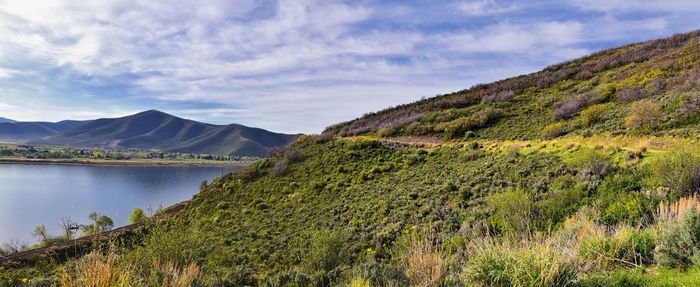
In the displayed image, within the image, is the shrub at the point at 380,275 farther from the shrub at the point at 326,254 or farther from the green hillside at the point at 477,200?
the shrub at the point at 326,254

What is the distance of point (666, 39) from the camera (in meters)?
37.7

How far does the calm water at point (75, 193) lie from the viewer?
55.8m

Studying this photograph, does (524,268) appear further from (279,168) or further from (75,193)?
(75,193)

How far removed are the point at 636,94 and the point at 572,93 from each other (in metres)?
7.17

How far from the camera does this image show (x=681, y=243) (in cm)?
454

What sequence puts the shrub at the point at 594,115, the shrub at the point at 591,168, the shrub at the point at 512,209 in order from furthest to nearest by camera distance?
the shrub at the point at 594,115 < the shrub at the point at 591,168 < the shrub at the point at 512,209

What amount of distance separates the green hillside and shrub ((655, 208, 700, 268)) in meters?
0.02

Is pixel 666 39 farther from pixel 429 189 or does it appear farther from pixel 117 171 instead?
pixel 117 171

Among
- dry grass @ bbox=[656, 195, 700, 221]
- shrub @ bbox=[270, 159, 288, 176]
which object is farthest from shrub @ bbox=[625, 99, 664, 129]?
shrub @ bbox=[270, 159, 288, 176]

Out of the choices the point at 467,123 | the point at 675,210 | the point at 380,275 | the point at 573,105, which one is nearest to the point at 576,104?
the point at 573,105

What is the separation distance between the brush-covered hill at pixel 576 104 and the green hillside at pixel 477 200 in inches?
6.1

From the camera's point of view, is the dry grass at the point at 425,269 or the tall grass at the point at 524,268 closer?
the tall grass at the point at 524,268

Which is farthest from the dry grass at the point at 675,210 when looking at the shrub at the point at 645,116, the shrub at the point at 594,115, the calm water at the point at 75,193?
the calm water at the point at 75,193

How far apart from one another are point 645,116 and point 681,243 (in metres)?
15.4
